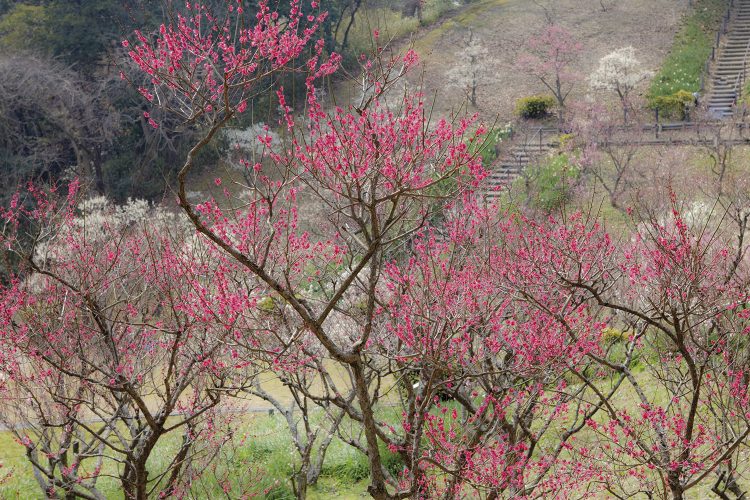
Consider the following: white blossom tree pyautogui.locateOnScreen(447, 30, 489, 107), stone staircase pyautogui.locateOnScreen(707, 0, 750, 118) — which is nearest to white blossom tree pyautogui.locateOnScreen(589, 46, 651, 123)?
stone staircase pyautogui.locateOnScreen(707, 0, 750, 118)

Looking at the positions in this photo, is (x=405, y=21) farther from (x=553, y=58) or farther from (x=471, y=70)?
(x=553, y=58)

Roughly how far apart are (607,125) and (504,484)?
18.1 m

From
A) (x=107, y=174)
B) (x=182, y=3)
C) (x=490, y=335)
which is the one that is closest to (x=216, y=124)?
(x=490, y=335)

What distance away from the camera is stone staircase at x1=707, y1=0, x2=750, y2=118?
25.0 meters

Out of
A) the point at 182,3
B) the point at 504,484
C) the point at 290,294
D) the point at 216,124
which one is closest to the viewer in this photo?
the point at 216,124

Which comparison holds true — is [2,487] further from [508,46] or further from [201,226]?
[508,46]

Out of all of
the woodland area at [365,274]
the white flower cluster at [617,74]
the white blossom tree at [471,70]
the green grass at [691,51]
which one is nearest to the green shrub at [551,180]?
the woodland area at [365,274]

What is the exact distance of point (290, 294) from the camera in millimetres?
4254

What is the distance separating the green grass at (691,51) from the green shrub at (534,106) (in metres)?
3.58

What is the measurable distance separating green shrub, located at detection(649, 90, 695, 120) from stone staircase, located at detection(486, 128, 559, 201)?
3741 millimetres

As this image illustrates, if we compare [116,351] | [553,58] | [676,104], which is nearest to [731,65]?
[676,104]

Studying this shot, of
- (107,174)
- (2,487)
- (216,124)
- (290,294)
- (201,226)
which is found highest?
Answer: (216,124)

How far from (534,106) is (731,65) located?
7883 millimetres

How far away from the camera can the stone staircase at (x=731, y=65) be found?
82.2ft
